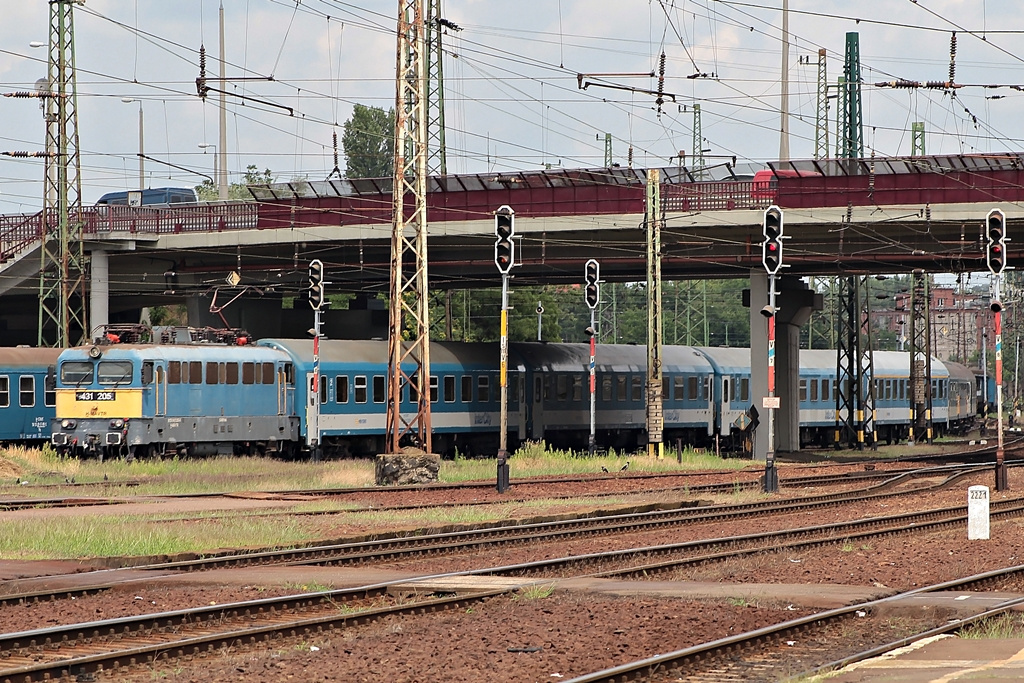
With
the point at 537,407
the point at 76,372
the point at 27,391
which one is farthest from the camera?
the point at 537,407

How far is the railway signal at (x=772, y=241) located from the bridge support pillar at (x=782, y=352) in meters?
16.3

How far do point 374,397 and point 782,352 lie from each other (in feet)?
55.0

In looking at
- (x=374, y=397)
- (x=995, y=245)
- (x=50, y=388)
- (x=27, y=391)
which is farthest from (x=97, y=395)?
(x=995, y=245)

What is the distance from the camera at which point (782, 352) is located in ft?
173

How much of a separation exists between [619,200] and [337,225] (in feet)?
29.2

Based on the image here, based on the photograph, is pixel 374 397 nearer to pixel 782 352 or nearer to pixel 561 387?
pixel 561 387

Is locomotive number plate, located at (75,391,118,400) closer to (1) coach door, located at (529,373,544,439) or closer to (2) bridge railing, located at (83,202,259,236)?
(2) bridge railing, located at (83,202,259,236)

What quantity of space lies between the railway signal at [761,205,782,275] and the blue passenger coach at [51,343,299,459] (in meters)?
15.4

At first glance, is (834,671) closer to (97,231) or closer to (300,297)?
(97,231)

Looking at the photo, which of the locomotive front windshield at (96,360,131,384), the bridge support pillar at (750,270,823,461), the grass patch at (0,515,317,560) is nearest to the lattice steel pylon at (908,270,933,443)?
the bridge support pillar at (750,270,823,461)

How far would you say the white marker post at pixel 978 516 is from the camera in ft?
68.1

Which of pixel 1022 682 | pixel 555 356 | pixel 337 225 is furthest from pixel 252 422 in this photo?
pixel 1022 682

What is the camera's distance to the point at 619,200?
46094 millimetres

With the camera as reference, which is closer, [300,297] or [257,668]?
[257,668]
